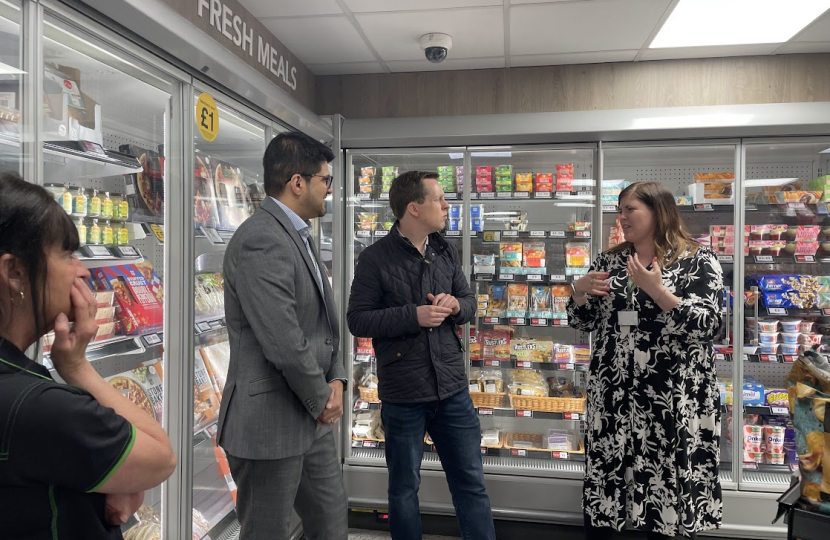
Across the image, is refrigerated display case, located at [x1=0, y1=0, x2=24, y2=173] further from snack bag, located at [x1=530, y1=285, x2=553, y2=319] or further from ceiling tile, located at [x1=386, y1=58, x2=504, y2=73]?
snack bag, located at [x1=530, y1=285, x2=553, y2=319]

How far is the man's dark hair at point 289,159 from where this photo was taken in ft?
6.26

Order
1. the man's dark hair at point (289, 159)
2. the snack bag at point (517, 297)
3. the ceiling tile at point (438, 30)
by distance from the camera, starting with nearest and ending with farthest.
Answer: the man's dark hair at point (289, 159), the ceiling tile at point (438, 30), the snack bag at point (517, 297)

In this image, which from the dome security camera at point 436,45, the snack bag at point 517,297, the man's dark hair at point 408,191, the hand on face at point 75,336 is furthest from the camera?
the snack bag at point 517,297

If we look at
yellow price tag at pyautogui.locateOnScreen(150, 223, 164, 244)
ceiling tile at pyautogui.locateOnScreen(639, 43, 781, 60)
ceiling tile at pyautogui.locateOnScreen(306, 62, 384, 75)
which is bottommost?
yellow price tag at pyautogui.locateOnScreen(150, 223, 164, 244)

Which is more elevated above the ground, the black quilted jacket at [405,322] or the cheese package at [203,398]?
the black quilted jacket at [405,322]

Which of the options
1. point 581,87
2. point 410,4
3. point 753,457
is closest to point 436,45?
point 410,4

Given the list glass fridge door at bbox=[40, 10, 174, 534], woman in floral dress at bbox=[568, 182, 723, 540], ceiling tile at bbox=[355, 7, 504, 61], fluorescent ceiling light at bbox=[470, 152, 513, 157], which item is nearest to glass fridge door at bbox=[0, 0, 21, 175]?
glass fridge door at bbox=[40, 10, 174, 534]

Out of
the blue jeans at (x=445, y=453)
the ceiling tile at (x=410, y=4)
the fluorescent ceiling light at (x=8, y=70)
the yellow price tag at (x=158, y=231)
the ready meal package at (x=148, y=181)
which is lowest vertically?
the blue jeans at (x=445, y=453)

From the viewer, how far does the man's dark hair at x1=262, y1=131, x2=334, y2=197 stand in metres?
1.91

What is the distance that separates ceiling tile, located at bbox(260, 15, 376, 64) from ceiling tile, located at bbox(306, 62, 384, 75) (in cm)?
7

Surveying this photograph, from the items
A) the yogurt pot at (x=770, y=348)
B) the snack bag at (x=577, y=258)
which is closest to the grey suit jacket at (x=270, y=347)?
the snack bag at (x=577, y=258)

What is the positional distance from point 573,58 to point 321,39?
63.2 inches

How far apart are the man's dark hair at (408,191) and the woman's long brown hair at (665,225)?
3.21 ft

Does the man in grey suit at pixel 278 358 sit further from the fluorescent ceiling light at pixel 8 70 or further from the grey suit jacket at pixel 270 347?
the fluorescent ceiling light at pixel 8 70
